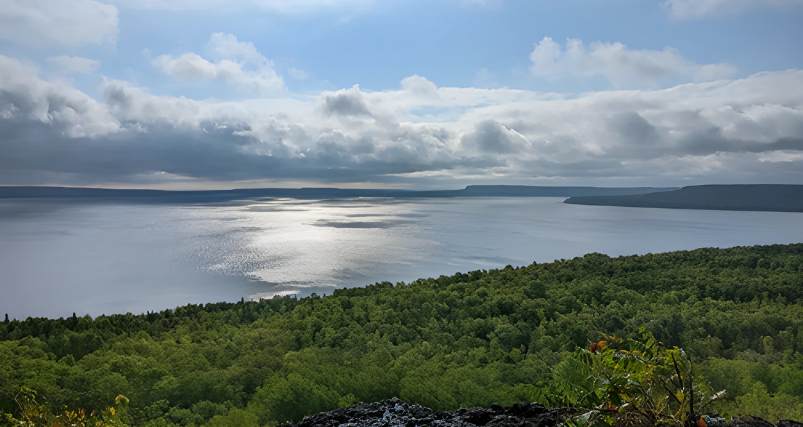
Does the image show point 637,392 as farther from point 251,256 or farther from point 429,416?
point 251,256

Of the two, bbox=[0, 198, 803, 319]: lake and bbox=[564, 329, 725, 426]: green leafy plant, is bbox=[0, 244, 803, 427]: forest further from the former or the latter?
bbox=[0, 198, 803, 319]: lake

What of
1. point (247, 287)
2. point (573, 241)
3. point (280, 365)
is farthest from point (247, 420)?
point (573, 241)

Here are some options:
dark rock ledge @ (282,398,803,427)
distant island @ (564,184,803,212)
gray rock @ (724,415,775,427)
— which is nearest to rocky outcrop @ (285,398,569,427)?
dark rock ledge @ (282,398,803,427)

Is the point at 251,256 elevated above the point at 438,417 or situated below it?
below

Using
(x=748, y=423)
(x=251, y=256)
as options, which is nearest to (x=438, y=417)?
(x=748, y=423)

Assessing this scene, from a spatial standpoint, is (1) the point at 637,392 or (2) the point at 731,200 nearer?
(1) the point at 637,392

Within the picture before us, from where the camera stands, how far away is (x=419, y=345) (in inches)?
312

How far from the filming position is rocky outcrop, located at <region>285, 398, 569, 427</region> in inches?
142

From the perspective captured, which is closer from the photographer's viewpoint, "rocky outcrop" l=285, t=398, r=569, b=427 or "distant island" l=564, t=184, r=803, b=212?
"rocky outcrop" l=285, t=398, r=569, b=427

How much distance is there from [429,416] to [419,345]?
12.1 feet

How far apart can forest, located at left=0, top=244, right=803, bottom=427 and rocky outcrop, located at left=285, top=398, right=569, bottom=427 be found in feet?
1.35

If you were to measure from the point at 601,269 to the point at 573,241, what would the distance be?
34863 mm

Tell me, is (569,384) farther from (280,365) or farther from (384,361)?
(280,365)

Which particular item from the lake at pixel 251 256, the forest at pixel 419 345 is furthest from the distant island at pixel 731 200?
the forest at pixel 419 345
